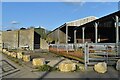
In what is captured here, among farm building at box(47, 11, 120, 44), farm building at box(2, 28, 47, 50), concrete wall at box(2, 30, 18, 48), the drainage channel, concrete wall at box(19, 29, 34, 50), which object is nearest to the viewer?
the drainage channel

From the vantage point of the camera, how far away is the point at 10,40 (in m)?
57.8

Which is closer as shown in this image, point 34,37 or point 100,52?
point 100,52

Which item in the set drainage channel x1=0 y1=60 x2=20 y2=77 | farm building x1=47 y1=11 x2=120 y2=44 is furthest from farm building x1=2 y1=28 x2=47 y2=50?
drainage channel x1=0 y1=60 x2=20 y2=77

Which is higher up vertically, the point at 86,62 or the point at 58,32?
the point at 58,32

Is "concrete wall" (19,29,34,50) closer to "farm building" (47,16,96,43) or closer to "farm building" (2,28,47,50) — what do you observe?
"farm building" (2,28,47,50)

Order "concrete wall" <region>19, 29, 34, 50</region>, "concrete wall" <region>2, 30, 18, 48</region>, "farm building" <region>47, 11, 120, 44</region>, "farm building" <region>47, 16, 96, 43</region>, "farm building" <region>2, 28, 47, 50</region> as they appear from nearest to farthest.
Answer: "farm building" <region>47, 11, 120, 44</region>
"farm building" <region>47, 16, 96, 43</region>
"concrete wall" <region>19, 29, 34, 50</region>
"farm building" <region>2, 28, 47, 50</region>
"concrete wall" <region>2, 30, 18, 48</region>

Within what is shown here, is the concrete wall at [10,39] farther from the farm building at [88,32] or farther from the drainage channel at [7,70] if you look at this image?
the drainage channel at [7,70]

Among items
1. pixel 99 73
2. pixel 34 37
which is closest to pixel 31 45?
pixel 34 37

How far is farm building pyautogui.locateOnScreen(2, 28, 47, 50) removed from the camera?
5462cm

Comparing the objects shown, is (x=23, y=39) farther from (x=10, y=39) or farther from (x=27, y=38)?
(x=10, y=39)

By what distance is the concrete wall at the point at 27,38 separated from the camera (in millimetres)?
54294

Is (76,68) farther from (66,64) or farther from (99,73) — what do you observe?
(99,73)

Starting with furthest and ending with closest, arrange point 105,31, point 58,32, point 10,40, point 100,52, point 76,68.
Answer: point 10,40, point 58,32, point 105,31, point 100,52, point 76,68

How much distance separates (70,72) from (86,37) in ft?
126
